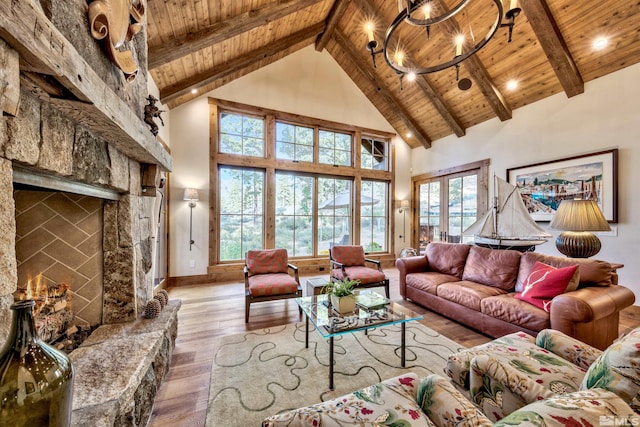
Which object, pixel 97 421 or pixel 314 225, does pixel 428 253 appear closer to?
pixel 314 225

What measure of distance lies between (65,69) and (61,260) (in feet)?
4.62

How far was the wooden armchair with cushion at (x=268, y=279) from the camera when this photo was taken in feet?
9.43

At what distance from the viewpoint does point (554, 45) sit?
3.33m

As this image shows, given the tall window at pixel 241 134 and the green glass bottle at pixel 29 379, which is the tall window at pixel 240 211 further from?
the green glass bottle at pixel 29 379

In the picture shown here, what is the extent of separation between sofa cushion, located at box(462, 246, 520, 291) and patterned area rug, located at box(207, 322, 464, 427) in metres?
0.97

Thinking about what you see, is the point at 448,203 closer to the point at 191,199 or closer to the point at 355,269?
the point at 355,269

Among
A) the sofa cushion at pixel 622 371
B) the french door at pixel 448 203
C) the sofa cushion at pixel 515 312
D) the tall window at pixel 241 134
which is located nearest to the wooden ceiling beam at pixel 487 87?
the french door at pixel 448 203

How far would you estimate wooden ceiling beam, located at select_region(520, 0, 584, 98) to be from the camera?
122 inches

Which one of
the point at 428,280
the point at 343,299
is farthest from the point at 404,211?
the point at 343,299

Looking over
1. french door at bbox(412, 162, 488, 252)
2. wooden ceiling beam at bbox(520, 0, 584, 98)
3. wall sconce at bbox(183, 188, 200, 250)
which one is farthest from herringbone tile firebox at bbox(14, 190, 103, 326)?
french door at bbox(412, 162, 488, 252)

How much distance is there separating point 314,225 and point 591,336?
14.1 feet

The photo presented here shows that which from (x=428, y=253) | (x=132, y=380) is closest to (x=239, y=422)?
(x=132, y=380)

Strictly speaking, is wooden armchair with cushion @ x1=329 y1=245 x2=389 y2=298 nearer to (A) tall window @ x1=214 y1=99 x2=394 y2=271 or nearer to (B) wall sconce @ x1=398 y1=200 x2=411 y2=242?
(A) tall window @ x1=214 y1=99 x2=394 y2=271

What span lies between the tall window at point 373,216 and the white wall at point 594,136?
2300 millimetres
